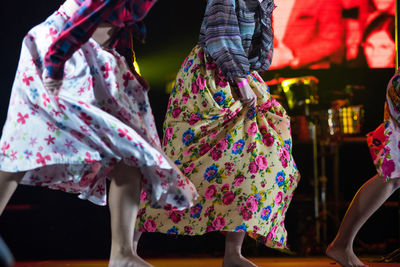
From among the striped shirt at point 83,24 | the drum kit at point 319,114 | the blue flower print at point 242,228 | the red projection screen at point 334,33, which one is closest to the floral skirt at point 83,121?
the striped shirt at point 83,24

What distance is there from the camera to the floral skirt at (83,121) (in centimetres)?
232

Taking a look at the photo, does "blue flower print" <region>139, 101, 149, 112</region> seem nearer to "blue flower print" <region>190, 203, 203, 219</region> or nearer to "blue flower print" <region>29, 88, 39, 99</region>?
"blue flower print" <region>29, 88, 39, 99</region>

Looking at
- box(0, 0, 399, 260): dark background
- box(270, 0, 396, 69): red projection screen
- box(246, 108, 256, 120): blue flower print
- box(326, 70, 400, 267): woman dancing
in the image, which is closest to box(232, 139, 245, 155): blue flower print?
box(246, 108, 256, 120): blue flower print

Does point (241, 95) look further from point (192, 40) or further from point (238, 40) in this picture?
point (192, 40)

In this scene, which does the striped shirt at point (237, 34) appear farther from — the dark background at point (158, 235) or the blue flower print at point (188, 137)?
the dark background at point (158, 235)

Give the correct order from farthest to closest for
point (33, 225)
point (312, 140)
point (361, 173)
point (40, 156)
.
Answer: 1. point (361, 173)
2. point (312, 140)
3. point (33, 225)
4. point (40, 156)

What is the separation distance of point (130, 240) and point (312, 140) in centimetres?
346

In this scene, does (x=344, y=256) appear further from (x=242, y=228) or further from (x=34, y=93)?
(x=34, y=93)

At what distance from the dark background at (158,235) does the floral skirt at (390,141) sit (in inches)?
79.3

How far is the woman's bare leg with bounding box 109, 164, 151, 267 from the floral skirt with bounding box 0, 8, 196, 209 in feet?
0.20

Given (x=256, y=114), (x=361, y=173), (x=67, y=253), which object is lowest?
(x=67, y=253)

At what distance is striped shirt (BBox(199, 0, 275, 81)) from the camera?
313cm

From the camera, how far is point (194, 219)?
3201 millimetres

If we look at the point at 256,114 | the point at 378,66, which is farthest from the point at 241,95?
the point at 378,66
